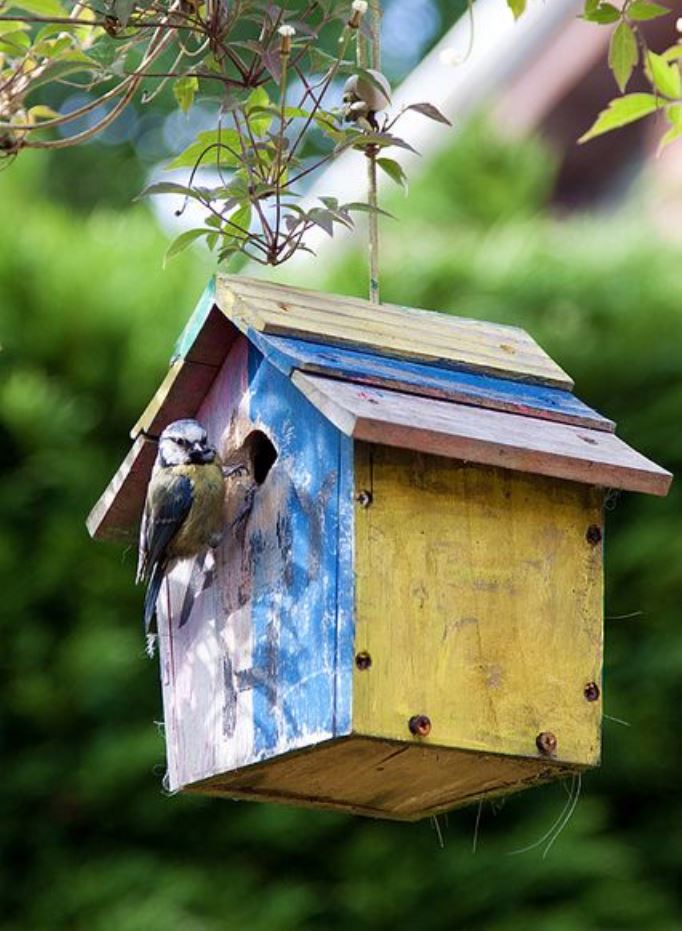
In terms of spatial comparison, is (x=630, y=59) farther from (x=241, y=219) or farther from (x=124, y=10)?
(x=124, y=10)

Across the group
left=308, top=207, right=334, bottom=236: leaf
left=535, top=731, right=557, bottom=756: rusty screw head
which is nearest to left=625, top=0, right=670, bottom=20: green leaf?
left=308, top=207, right=334, bottom=236: leaf

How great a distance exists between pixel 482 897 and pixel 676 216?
135 inches

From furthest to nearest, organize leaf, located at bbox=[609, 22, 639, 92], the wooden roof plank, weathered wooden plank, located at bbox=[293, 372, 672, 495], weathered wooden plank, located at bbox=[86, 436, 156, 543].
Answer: weathered wooden plank, located at bbox=[86, 436, 156, 543]
the wooden roof plank
leaf, located at bbox=[609, 22, 639, 92]
weathered wooden plank, located at bbox=[293, 372, 672, 495]

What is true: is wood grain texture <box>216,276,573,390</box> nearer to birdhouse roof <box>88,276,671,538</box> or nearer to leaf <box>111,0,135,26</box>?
birdhouse roof <box>88,276,671,538</box>

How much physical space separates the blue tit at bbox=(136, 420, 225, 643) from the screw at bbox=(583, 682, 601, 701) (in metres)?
0.63

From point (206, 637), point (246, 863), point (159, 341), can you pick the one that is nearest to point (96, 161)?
point (159, 341)

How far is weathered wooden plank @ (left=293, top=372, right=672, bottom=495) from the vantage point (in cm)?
247

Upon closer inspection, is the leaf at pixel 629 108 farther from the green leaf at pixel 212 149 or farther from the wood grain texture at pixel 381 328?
the green leaf at pixel 212 149

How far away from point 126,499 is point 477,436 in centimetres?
93

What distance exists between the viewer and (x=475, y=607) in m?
2.60

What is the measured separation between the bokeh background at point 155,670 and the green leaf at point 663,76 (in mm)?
1759

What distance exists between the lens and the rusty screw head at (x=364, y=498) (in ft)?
8.39

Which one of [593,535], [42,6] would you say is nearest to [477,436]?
[593,535]

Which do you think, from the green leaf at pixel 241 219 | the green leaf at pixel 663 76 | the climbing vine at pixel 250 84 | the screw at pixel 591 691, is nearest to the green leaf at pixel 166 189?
the climbing vine at pixel 250 84
